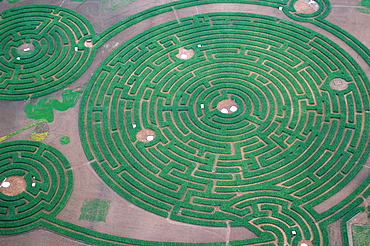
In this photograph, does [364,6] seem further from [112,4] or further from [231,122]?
[112,4]

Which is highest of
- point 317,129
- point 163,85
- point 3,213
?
point 163,85

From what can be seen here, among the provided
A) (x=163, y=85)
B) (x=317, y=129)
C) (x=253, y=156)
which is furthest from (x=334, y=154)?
(x=163, y=85)

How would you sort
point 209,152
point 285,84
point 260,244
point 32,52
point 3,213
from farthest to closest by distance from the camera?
1. point 32,52
2. point 285,84
3. point 209,152
4. point 3,213
5. point 260,244

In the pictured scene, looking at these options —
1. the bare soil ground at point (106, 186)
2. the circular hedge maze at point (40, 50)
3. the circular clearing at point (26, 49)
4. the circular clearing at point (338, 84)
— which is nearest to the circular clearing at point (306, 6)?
the bare soil ground at point (106, 186)

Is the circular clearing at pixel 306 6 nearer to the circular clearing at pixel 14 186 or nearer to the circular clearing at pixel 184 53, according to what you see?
the circular clearing at pixel 184 53

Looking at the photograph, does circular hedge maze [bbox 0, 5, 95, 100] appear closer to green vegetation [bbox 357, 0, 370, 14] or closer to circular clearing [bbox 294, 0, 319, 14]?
circular clearing [bbox 294, 0, 319, 14]

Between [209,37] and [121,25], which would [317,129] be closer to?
[209,37]

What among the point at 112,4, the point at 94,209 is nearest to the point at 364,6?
the point at 112,4

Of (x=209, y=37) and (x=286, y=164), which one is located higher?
(x=209, y=37)

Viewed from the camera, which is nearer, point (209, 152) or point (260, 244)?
point (260, 244)
